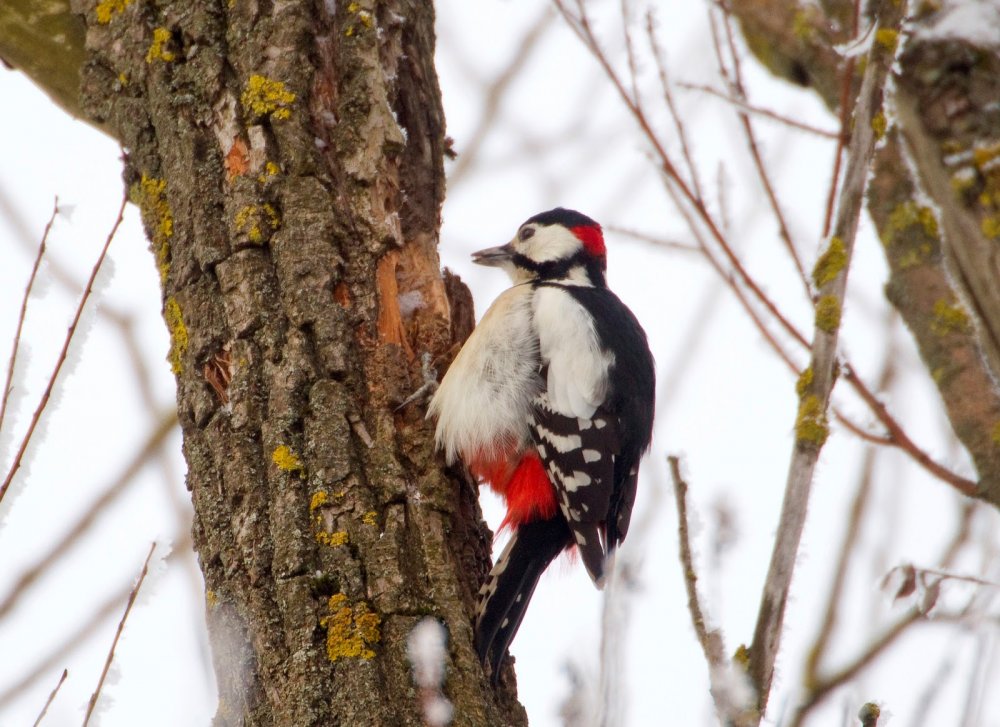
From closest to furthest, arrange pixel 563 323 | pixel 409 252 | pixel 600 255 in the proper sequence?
1. pixel 409 252
2. pixel 563 323
3. pixel 600 255

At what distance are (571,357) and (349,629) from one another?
136cm

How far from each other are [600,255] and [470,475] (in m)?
1.61

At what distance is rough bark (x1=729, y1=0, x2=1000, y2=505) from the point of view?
2338 mm

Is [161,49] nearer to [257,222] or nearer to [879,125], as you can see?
[257,222]

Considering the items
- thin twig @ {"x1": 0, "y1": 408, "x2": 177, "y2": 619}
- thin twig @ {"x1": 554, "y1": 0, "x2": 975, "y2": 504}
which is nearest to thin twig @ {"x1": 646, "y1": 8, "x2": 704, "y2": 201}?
thin twig @ {"x1": 554, "y1": 0, "x2": 975, "y2": 504}

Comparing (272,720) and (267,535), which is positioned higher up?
(267,535)

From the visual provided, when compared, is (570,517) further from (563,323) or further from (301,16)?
(301,16)

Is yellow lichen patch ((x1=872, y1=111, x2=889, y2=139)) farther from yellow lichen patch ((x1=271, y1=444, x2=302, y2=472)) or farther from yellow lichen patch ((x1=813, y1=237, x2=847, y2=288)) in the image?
yellow lichen patch ((x1=271, y1=444, x2=302, y2=472))

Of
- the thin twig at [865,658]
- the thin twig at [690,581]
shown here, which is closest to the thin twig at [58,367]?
the thin twig at [690,581]

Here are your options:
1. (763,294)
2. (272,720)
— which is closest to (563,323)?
(763,294)

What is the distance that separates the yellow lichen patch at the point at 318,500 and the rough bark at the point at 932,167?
121 centimetres

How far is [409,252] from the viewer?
2.90 meters

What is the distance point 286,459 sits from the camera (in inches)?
90.0

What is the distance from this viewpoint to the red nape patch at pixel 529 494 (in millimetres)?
3021
